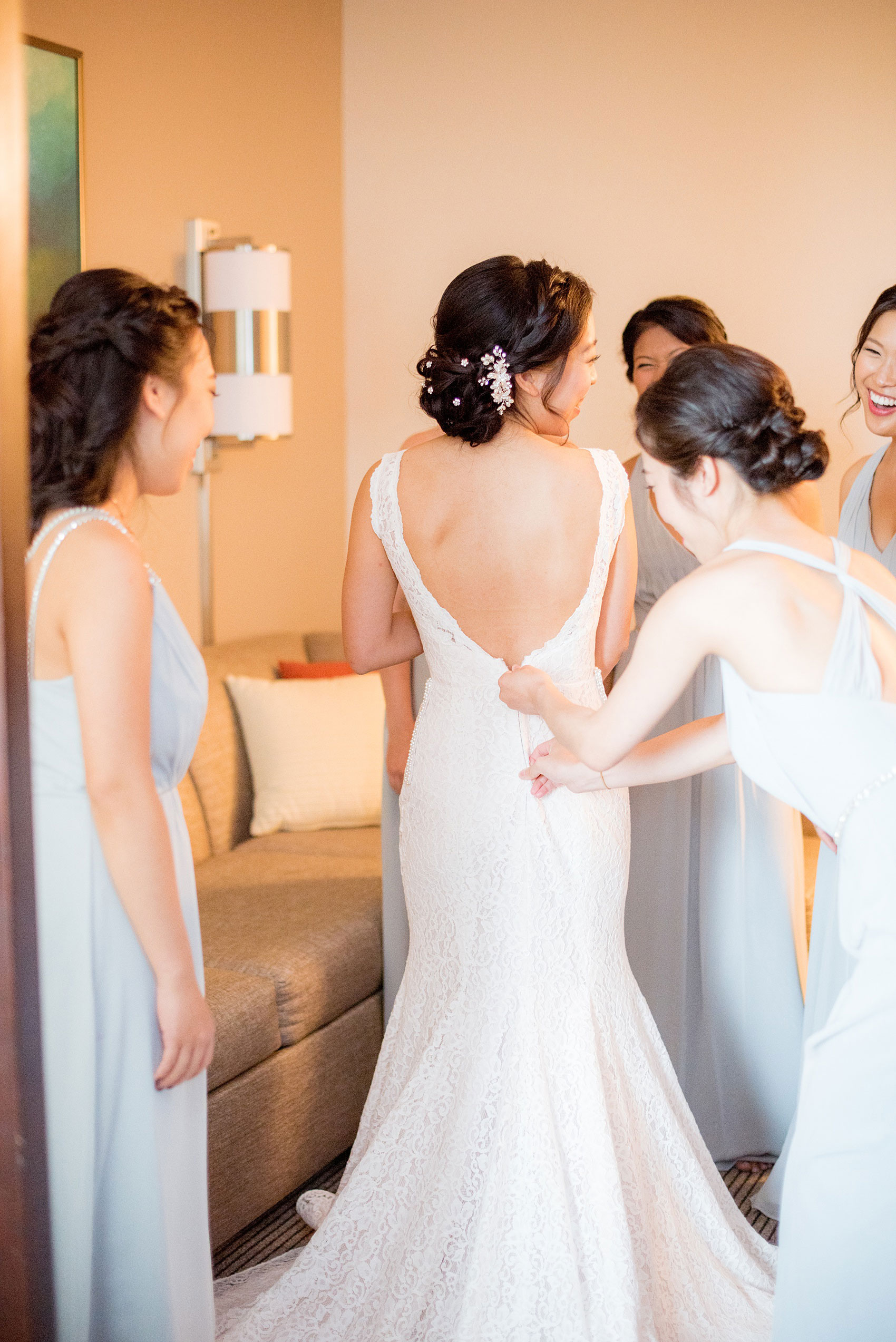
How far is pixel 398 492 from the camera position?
2.10 m

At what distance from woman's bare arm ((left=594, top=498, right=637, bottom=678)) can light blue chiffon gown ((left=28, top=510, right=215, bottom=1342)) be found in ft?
2.86

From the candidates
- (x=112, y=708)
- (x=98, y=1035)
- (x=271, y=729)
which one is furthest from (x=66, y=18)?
(x=98, y=1035)

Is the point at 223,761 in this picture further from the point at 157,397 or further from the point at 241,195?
the point at 157,397

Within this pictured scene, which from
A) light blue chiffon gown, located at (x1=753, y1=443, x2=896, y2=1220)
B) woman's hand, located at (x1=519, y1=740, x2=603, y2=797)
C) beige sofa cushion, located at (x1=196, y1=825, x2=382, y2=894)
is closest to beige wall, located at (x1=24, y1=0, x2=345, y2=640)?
beige sofa cushion, located at (x1=196, y1=825, x2=382, y2=894)

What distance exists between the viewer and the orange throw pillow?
3773mm

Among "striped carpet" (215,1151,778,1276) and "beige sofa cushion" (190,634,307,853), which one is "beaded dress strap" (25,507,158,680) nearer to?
"striped carpet" (215,1151,778,1276)

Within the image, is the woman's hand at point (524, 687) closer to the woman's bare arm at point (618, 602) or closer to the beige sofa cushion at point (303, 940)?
the woman's bare arm at point (618, 602)

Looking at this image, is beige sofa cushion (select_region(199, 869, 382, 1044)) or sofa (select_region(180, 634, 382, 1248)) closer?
sofa (select_region(180, 634, 382, 1248))

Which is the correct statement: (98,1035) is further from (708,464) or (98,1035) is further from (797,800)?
(708,464)

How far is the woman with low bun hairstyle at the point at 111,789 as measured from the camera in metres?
1.39

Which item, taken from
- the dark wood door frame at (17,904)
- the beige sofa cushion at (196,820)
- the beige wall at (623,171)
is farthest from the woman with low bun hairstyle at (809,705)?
the beige wall at (623,171)

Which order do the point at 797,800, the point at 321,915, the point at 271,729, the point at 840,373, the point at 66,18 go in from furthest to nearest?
the point at 840,373 → the point at 271,729 → the point at 66,18 → the point at 321,915 → the point at 797,800

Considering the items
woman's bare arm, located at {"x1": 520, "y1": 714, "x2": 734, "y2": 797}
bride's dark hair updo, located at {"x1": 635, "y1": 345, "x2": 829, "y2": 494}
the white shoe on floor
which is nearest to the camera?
bride's dark hair updo, located at {"x1": 635, "y1": 345, "x2": 829, "y2": 494}

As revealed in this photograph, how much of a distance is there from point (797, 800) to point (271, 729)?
2.02 meters
